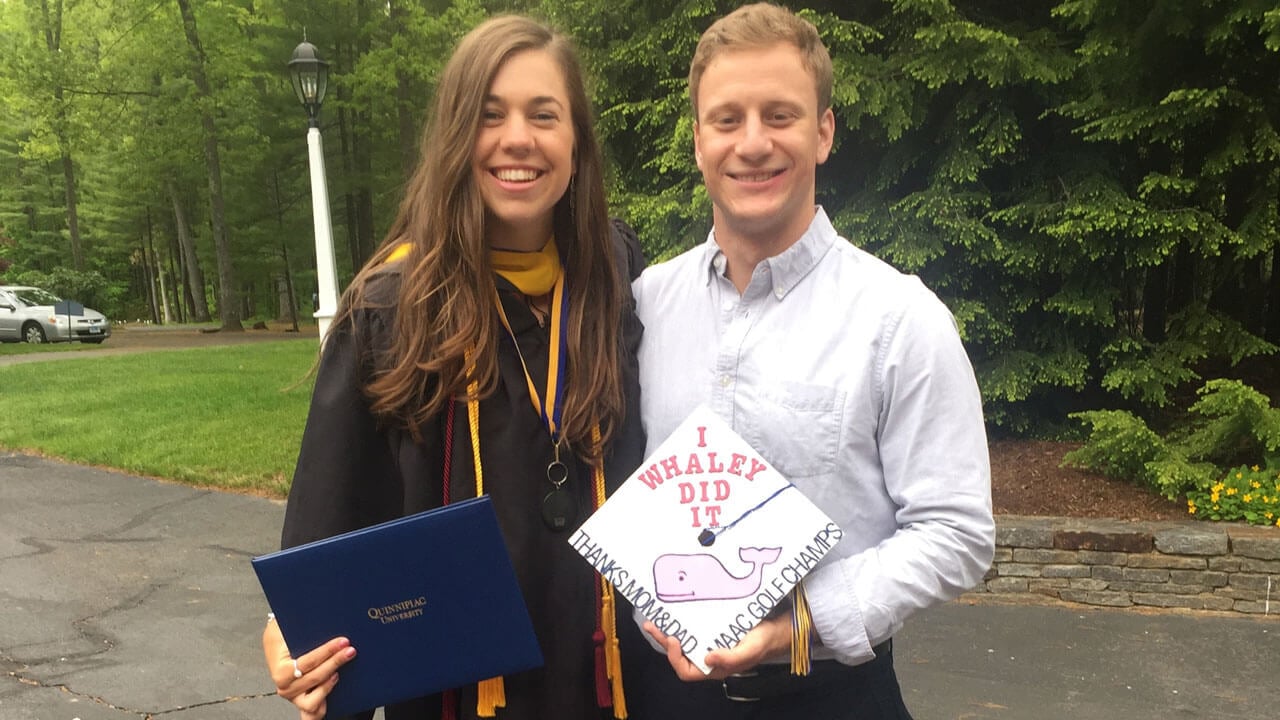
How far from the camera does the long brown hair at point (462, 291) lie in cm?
165

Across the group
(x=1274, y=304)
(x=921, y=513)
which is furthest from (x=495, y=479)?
(x=1274, y=304)

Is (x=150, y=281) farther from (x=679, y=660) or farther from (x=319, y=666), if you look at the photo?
(x=679, y=660)

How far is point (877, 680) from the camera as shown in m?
1.70

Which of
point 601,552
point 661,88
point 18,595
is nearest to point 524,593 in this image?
point 601,552

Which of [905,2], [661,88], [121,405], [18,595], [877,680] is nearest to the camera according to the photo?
[877,680]

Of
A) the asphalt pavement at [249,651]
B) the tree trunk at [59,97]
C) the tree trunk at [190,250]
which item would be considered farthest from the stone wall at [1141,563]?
the tree trunk at [190,250]

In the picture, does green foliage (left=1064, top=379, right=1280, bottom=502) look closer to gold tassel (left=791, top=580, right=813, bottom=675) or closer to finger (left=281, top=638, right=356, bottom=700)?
gold tassel (left=791, top=580, right=813, bottom=675)

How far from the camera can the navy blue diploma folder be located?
1.47 metres

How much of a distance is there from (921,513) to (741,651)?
1.28 ft

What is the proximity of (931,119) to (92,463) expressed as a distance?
8369 mm

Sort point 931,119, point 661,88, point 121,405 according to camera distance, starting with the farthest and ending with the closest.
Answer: point 121,405, point 661,88, point 931,119

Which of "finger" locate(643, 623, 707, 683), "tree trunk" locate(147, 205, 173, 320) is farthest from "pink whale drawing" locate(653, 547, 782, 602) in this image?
"tree trunk" locate(147, 205, 173, 320)

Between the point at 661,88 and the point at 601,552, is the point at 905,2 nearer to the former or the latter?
the point at 661,88

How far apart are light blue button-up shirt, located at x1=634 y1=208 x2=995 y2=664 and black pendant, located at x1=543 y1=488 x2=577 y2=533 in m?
0.21
